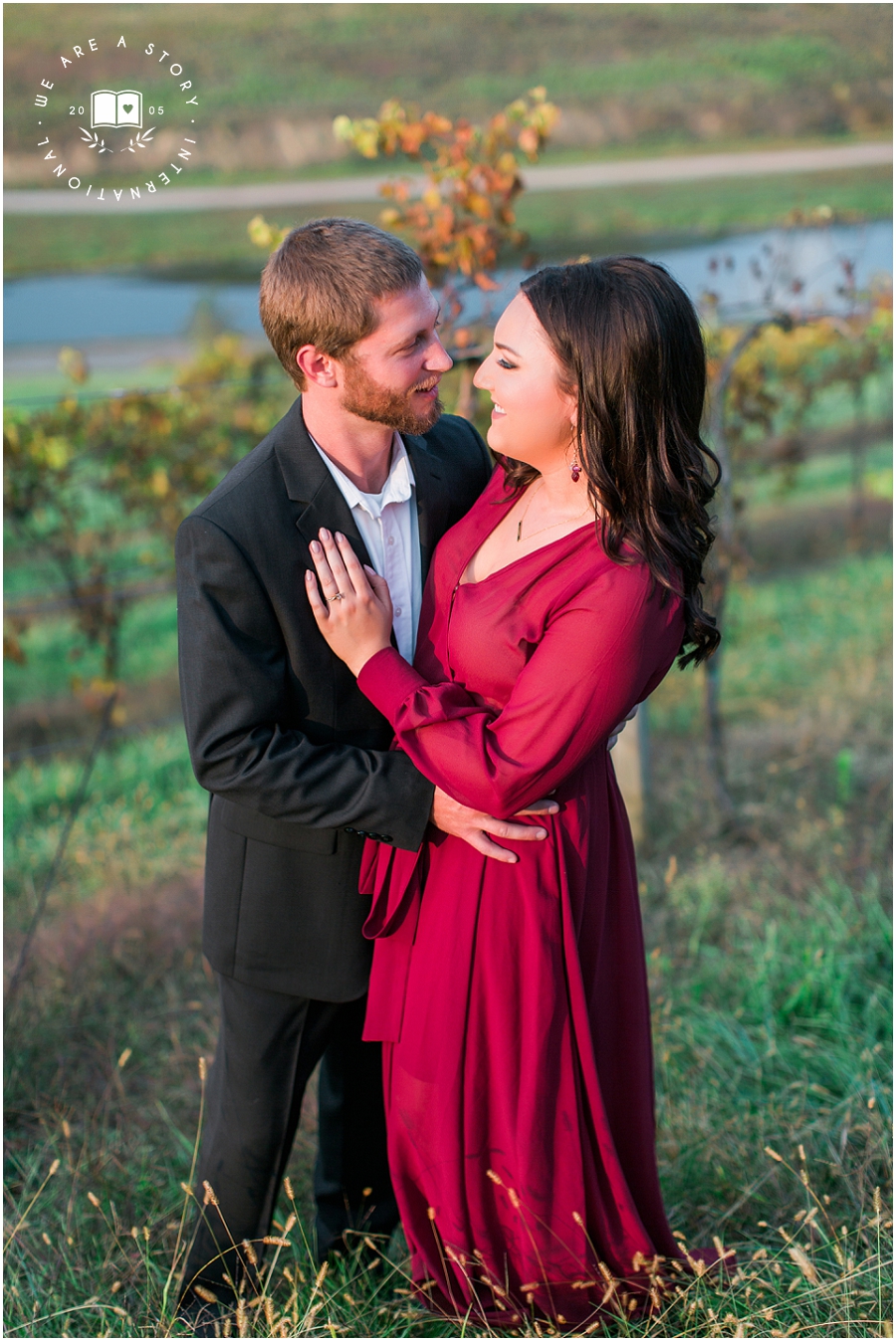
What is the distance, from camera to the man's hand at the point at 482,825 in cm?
217

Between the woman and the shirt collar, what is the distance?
5.9 inches

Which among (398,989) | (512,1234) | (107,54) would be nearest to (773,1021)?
(512,1234)

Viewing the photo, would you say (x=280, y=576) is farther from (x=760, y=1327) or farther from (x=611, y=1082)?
(x=760, y=1327)

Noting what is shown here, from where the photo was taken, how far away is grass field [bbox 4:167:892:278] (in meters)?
21.9

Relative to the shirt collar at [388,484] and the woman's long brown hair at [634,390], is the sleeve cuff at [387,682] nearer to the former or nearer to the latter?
the shirt collar at [388,484]

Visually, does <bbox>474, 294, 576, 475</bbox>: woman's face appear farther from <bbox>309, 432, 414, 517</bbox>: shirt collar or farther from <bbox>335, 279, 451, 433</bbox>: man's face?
<bbox>309, 432, 414, 517</bbox>: shirt collar

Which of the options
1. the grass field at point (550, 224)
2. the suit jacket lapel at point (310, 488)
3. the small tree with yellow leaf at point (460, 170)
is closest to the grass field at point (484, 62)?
the grass field at point (550, 224)

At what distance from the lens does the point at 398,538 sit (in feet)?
7.91

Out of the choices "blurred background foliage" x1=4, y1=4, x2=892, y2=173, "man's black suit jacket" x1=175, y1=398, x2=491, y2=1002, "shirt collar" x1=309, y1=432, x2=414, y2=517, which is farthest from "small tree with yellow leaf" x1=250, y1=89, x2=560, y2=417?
"blurred background foliage" x1=4, y1=4, x2=892, y2=173

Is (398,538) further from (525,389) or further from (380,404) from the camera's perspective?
(525,389)

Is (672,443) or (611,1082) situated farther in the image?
(611,1082)

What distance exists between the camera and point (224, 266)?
23984 mm

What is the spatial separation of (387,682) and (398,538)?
1.35 feet

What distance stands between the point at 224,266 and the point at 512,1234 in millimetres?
24302
